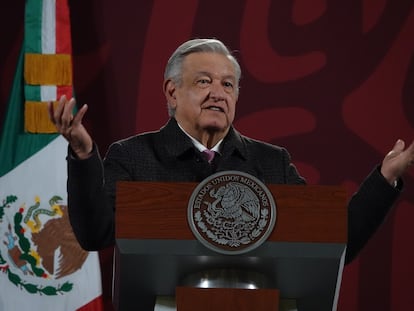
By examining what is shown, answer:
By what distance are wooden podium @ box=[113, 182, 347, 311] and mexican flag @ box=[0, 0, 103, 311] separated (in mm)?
2019

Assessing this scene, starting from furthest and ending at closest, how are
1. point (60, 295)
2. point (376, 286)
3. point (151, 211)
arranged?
point (376, 286) < point (60, 295) < point (151, 211)

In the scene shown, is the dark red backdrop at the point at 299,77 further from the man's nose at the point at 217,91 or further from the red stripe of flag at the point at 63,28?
the man's nose at the point at 217,91

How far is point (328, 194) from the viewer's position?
1.58 meters

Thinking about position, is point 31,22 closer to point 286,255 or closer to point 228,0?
point 228,0

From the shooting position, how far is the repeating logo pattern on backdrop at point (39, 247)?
11.7 ft

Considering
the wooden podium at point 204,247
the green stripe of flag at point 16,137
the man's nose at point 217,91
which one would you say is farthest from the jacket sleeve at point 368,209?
the green stripe of flag at point 16,137

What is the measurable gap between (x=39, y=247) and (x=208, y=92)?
1675 millimetres

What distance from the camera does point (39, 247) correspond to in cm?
357

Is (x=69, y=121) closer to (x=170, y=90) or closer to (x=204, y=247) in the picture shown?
(x=204, y=247)

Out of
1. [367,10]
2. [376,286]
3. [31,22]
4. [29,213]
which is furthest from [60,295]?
[367,10]

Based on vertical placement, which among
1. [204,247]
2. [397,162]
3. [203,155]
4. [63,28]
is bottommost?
[204,247]

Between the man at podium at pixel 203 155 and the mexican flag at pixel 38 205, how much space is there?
1417mm

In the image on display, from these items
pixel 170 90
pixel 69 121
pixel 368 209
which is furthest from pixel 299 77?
pixel 69 121

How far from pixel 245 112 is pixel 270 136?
167mm
